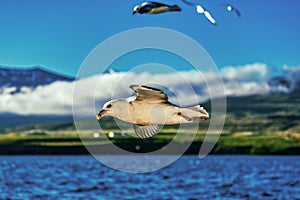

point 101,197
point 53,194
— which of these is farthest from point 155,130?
point 53,194

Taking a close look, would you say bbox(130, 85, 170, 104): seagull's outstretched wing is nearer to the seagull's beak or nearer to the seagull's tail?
the seagull's beak

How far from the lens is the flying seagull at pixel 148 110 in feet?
28.2

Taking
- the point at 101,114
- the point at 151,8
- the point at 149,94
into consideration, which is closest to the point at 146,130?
the point at 101,114

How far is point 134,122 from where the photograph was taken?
9.05 m

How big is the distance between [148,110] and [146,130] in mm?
843

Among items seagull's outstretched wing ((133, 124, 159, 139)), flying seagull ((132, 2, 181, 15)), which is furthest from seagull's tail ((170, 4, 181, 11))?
seagull's outstretched wing ((133, 124, 159, 139))

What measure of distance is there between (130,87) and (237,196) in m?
59.5

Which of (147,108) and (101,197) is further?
(101,197)

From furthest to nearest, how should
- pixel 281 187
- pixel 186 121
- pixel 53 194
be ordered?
pixel 281 187
pixel 53 194
pixel 186 121

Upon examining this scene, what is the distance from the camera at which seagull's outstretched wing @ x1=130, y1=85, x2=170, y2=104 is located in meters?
8.20

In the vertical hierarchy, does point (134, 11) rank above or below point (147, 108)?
above

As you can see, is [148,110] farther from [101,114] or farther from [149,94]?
[101,114]

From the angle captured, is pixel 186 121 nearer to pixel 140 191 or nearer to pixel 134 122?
pixel 134 122

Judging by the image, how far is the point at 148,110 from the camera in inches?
349
